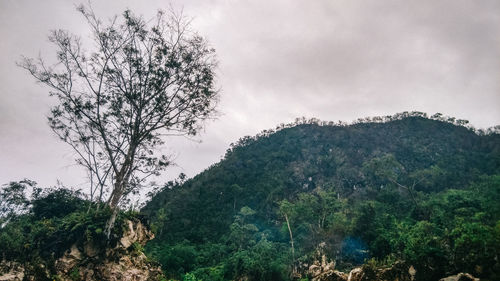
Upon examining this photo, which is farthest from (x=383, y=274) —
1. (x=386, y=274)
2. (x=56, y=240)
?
(x=56, y=240)

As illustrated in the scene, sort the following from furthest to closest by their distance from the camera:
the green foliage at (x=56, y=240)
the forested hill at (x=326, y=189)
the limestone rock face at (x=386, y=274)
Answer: the forested hill at (x=326, y=189) → the limestone rock face at (x=386, y=274) → the green foliage at (x=56, y=240)

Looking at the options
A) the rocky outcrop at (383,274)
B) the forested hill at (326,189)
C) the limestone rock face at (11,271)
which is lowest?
the rocky outcrop at (383,274)

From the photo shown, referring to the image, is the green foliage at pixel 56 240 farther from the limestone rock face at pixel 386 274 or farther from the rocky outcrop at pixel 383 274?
the limestone rock face at pixel 386 274

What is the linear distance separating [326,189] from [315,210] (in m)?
24.7

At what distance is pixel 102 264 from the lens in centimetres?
1048

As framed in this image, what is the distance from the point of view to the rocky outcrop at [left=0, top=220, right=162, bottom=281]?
957cm

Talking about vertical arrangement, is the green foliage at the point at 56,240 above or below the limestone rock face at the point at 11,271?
above

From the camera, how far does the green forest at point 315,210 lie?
12.3 metres

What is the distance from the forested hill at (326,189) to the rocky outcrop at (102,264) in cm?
1324

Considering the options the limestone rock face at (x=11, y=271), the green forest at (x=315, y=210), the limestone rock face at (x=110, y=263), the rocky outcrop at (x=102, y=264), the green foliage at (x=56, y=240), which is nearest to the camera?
the limestone rock face at (x=11, y=271)

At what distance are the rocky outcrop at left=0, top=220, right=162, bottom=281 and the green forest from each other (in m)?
0.44

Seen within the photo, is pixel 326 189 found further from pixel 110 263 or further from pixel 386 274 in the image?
pixel 110 263

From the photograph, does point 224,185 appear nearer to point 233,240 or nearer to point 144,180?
point 233,240

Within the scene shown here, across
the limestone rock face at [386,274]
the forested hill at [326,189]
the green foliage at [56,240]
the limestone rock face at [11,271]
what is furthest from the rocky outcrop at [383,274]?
the limestone rock face at [11,271]
